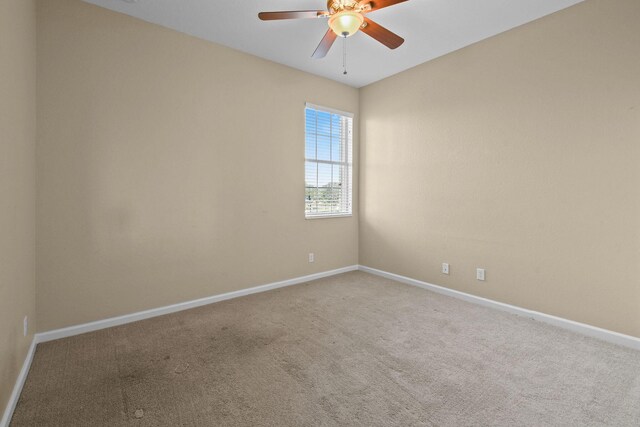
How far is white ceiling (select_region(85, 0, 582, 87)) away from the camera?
2.61 meters

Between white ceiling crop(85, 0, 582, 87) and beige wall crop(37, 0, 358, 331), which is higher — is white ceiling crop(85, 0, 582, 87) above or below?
above

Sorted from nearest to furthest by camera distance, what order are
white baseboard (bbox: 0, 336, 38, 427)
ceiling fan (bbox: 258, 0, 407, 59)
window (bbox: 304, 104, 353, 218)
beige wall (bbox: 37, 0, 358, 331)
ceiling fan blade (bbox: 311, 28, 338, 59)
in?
white baseboard (bbox: 0, 336, 38, 427) → ceiling fan (bbox: 258, 0, 407, 59) → ceiling fan blade (bbox: 311, 28, 338, 59) → beige wall (bbox: 37, 0, 358, 331) → window (bbox: 304, 104, 353, 218)

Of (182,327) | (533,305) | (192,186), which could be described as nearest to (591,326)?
(533,305)

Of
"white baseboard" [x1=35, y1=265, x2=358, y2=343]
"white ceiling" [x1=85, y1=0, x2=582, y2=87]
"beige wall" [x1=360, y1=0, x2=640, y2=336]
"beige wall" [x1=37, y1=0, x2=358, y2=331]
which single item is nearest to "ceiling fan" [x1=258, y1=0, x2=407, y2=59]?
"white ceiling" [x1=85, y1=0, x2=582, y2=87]

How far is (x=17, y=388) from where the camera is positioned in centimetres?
180

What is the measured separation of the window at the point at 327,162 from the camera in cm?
418

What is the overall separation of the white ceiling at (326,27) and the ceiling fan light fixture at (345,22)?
59 centimetres

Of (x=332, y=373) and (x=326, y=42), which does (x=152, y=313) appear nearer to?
(x=332, y=373)

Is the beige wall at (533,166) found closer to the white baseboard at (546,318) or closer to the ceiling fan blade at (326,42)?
the white baseboard at (546,318)

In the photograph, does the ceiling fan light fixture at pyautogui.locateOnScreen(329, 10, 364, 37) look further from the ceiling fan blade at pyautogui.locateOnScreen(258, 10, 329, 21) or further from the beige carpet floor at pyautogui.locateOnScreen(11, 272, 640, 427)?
the beige carpet floor at pyautogui.locateOnScreen(11, 272, 640, 427)

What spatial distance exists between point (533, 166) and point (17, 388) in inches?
165

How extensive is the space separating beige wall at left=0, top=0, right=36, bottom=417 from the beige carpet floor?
333mm

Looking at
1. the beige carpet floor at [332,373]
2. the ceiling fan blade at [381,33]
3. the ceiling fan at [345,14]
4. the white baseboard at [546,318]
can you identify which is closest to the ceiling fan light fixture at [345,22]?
the ceiling fan at [345,14]

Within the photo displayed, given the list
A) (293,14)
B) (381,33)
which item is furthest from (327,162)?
(293,14)
